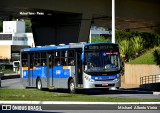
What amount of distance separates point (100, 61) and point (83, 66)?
0.99 metres

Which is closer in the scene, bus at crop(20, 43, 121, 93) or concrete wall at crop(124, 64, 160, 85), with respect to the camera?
bus at crop(20, 43, 121, 93)

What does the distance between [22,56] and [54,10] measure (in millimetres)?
4391

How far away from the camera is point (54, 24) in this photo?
41.9 metres

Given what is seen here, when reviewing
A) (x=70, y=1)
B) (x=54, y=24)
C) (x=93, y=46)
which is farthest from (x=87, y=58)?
(x=54, y=24)

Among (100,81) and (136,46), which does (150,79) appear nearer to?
(136,46)

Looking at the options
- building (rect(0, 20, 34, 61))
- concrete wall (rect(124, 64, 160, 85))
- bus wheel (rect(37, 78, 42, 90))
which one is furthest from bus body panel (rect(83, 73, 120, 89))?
building (rect(0, 20, 34, 61))

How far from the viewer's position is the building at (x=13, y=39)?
123 m

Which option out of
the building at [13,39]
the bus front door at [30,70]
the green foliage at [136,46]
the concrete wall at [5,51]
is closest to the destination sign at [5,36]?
the building at [13,39]

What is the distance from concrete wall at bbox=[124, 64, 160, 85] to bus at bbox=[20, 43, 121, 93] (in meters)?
17.3

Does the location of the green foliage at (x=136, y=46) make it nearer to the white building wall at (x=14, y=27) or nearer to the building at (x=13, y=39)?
the building at (x=13, y=39)

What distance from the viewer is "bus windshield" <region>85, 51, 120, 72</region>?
91.5ft

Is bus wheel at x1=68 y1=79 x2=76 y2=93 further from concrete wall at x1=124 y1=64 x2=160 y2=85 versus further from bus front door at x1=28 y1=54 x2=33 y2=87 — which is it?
concrete wall at x1=124 y1=64 x2=160 y2=85

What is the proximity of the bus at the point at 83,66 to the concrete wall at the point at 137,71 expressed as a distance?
17261 mm

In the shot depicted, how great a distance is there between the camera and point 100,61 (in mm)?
27969
